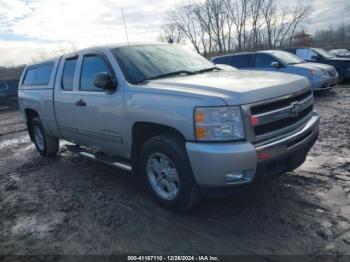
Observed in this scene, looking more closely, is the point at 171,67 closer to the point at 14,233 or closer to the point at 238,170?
the point at 238,170

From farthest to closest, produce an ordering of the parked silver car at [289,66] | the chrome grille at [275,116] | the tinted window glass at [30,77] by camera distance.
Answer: the parked silver car at [289,66]
the tinted window glass at [30,77]
the chrome grille at [275,116]

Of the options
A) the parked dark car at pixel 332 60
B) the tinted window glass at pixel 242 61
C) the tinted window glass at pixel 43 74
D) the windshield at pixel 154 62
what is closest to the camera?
the windshield at pixel 154 62

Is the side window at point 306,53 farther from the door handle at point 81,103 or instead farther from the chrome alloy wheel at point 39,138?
the door handle at point 81,103

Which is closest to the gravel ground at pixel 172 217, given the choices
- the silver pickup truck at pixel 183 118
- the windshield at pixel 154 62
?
the silver pickup truck at pixel 183 118

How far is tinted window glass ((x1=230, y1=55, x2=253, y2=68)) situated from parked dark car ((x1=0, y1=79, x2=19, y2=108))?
44.6ft

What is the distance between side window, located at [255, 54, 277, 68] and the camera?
1246 centimetres

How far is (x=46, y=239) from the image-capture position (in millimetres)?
3840

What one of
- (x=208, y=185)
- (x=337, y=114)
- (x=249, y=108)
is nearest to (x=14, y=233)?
(x=208, y=185)

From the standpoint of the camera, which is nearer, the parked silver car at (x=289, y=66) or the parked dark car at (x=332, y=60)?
the parked silver car at (x=289, y=66)

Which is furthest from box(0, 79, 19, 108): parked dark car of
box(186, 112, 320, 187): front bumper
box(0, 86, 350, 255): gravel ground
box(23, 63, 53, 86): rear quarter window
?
box(186, 112, 320, 187): front bumper

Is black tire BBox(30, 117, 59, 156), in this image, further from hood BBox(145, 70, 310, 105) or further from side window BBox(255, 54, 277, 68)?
side window BBox(255, 54, 277, 68)

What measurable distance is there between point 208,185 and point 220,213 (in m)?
0.67

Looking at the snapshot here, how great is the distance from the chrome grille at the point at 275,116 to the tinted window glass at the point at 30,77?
524cm

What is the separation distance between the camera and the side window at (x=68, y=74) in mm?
5543
